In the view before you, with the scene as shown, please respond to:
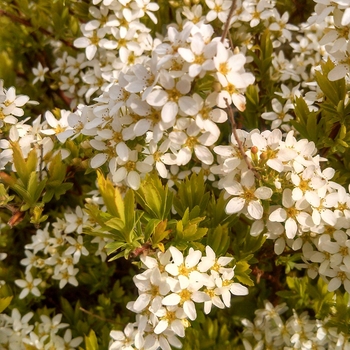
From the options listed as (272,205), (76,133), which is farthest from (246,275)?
(76,133)

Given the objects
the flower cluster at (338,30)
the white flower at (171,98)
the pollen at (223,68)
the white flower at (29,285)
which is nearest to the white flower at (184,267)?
the white flower at (171,98)

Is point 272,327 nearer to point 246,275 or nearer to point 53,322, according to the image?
point 246,275

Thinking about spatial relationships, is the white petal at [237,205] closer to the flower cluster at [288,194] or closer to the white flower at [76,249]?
the flower cluster at [288,194]

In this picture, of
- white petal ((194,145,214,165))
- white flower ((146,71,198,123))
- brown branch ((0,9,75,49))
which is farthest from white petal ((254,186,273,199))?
brown branch ((0,9,75,49))

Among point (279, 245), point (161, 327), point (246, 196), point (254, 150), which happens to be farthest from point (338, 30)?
point (161, 327)

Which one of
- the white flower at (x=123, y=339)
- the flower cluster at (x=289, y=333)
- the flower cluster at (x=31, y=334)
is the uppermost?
the white flower at (x=123, y=339)

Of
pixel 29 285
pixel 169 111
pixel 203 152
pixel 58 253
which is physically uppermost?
pixel 169 111

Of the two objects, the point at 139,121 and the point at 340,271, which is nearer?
the point at 139,121

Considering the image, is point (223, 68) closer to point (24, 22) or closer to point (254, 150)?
point (254, 150)
